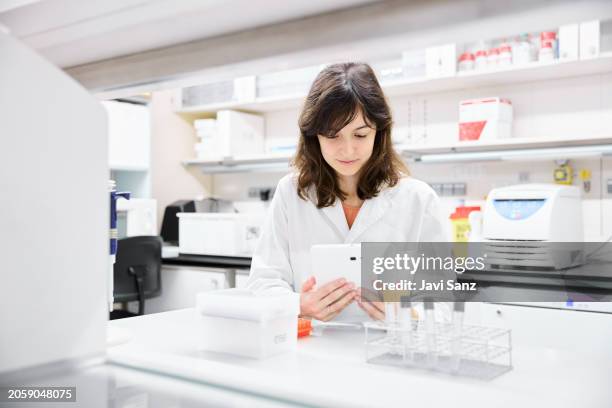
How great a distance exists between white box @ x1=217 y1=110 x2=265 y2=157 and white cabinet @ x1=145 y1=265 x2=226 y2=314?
0.97 m

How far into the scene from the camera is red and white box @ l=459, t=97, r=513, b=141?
3.07 meters

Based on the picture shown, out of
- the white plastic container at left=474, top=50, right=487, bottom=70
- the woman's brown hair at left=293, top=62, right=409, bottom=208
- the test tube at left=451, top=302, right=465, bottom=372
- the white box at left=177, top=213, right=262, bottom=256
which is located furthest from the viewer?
the white box at left=177, top=213, right=262, bottom=256

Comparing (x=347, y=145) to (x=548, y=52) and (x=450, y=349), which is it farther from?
(x=548, y=52)

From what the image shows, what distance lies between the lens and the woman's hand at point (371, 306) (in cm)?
124

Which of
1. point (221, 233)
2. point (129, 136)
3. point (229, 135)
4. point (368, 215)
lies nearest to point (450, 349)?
point (368, 215)

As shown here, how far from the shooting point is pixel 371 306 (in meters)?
1.26

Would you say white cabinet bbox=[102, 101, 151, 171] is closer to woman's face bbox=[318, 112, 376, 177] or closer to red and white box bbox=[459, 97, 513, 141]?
red and white box bbox=[459, 97, 513, 141]

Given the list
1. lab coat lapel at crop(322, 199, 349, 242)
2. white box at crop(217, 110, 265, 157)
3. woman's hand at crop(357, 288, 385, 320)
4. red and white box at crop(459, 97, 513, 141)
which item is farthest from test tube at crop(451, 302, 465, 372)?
white box at crop(217, 110, 265, 157)

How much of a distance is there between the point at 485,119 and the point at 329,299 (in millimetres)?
2152

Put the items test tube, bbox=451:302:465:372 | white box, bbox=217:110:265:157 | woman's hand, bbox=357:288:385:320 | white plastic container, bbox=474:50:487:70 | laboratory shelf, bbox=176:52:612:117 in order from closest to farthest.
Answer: test tube, bbox=451:302:465:372
woman's hand, bbox=357:288:385:320
laboratory shelf, bbox=176:52:612:117
white plastic container, bbox=474:50:487:70
white box, bbox=217:110:265:157

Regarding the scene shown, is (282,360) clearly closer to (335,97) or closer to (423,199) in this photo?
(335,97)

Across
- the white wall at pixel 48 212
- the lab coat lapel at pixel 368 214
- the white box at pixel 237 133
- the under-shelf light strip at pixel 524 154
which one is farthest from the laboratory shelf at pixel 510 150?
the white wall at pixel 48 212

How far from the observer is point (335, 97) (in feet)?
4.90

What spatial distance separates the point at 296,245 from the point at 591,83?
2160mm
